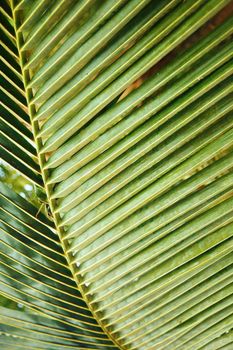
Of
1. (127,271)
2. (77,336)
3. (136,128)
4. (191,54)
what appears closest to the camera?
(191,54)

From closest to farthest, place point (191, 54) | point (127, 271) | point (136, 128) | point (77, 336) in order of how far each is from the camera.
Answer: point (191, 54) < point (136, 128) < point (127, 271) < point (77, 336)

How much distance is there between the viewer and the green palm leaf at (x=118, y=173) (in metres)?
0.87

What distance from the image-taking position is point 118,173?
39.7 inches

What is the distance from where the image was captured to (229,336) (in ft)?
3.71

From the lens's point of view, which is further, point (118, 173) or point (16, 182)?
point (16, 182)

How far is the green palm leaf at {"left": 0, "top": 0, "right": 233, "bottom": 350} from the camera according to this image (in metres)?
0.87

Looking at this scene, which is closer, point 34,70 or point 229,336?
point 34,70

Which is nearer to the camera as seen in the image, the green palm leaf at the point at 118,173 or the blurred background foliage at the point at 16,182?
the green palm leaf at the point at 118,173

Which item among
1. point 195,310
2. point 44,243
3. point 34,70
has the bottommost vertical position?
point 195,310

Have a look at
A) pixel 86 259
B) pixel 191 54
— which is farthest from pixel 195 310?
pixel 191 54

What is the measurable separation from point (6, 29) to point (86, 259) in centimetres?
63

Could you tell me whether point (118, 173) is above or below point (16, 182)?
below

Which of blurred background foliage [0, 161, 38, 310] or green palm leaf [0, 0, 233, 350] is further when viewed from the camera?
blurred background foliage [0, 161, 38, 310]

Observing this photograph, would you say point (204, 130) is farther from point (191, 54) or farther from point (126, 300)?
point (126, 300)
